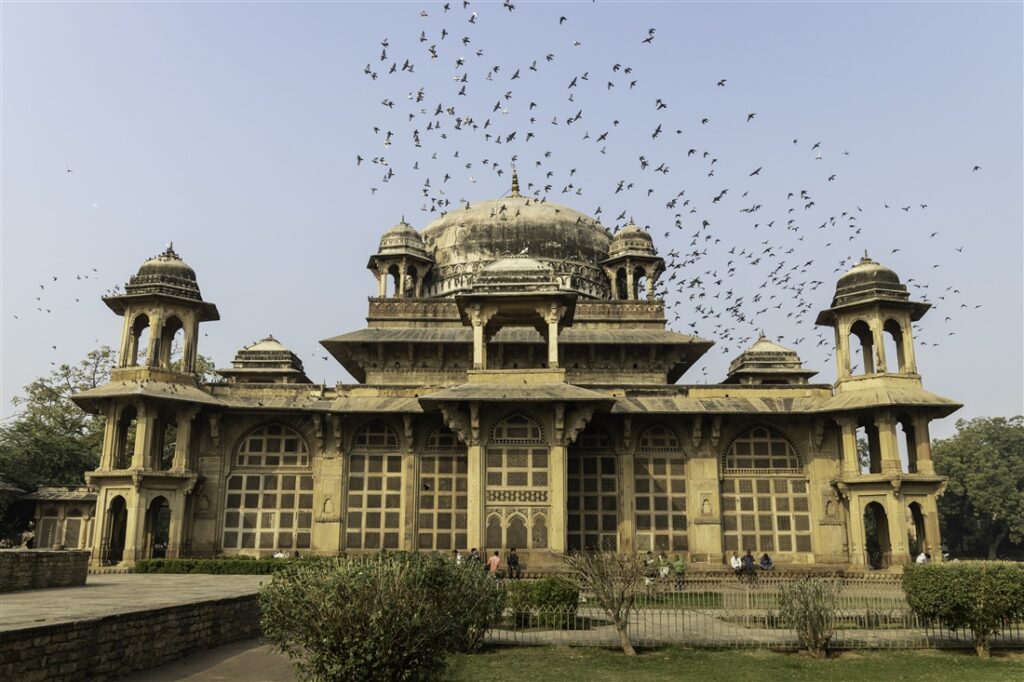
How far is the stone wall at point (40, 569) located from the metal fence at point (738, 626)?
10.2 m

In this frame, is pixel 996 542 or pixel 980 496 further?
pixel 996 542

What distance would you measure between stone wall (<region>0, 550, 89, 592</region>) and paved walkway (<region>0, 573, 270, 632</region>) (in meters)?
0.39

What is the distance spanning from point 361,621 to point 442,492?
17.9 m

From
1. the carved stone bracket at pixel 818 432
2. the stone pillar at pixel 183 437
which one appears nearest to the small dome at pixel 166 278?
the stone pillar at pixel 183 437

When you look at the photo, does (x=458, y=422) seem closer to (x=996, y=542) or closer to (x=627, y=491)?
(x=627, y=491)

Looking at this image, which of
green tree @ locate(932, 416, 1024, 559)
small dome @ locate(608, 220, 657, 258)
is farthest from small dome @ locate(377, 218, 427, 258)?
green tree @ locate(932, 416, 1024, 559)

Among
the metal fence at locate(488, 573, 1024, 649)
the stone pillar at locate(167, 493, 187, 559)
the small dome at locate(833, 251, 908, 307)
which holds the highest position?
the small dome at locate(833, 251, 908, 307)

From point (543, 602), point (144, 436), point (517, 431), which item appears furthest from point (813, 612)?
point (144, 436)

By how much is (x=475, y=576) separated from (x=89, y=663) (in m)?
5.60

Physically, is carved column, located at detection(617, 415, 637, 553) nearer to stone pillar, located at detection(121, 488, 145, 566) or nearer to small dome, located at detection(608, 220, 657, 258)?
small dome, located at detection(608, 220, 657, 258)

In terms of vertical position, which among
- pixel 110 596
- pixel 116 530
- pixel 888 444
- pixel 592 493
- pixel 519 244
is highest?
pixel 519 244

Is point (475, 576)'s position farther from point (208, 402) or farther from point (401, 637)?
point (208, 402)

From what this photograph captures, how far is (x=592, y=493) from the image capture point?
26.5 meters

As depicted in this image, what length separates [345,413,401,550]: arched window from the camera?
86.0ft
